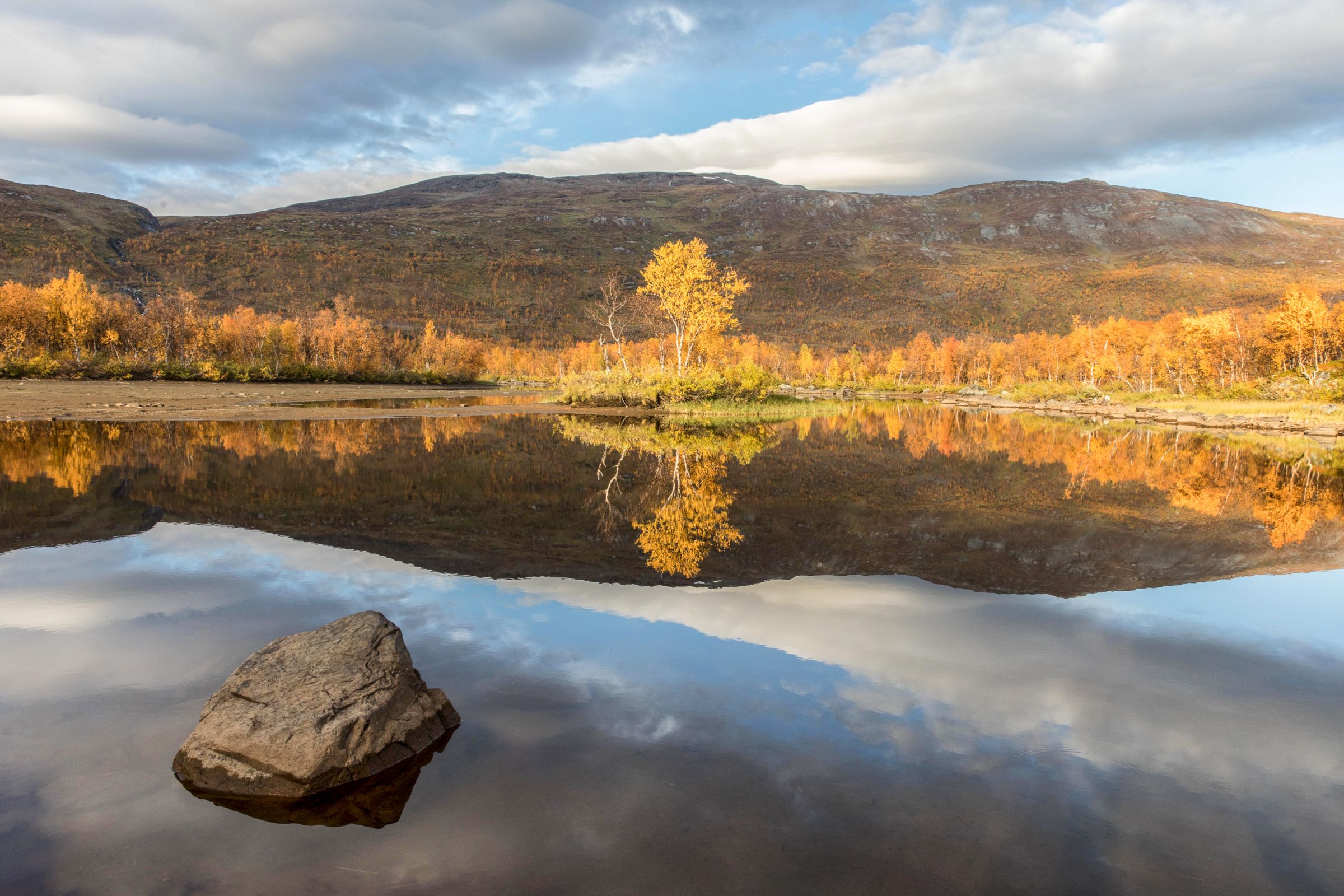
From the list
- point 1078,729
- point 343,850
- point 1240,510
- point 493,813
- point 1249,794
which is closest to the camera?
point 343,850

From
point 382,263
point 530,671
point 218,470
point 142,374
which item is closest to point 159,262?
point 382,263

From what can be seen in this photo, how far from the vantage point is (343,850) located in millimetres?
3664

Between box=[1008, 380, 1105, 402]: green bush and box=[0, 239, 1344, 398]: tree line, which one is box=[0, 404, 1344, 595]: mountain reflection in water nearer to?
box=[0, 239, 1344, 398]: tree line

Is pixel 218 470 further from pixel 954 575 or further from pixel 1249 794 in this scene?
pixel 1249 794

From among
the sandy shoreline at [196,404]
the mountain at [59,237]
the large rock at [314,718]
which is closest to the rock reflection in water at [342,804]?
the large rock at [314,718]

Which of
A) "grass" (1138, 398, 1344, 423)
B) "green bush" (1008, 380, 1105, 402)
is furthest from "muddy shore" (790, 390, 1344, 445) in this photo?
"green bush" (1008, 380, 1105, 402)

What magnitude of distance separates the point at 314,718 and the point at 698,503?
937 centimetres

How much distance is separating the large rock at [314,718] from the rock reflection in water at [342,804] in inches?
1.7

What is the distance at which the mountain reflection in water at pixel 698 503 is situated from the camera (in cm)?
968

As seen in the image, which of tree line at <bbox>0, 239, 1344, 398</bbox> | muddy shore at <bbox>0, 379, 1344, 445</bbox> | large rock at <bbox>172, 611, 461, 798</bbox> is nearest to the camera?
large rock at <bbox>172, 611, 461, 798</bbox>

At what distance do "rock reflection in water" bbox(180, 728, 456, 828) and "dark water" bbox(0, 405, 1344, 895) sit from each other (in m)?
0.05

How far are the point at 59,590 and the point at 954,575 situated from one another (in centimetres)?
1062

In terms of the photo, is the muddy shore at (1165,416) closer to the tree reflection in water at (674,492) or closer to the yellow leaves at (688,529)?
the tree reflection in water at (674,492)

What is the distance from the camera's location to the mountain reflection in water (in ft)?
31.8
